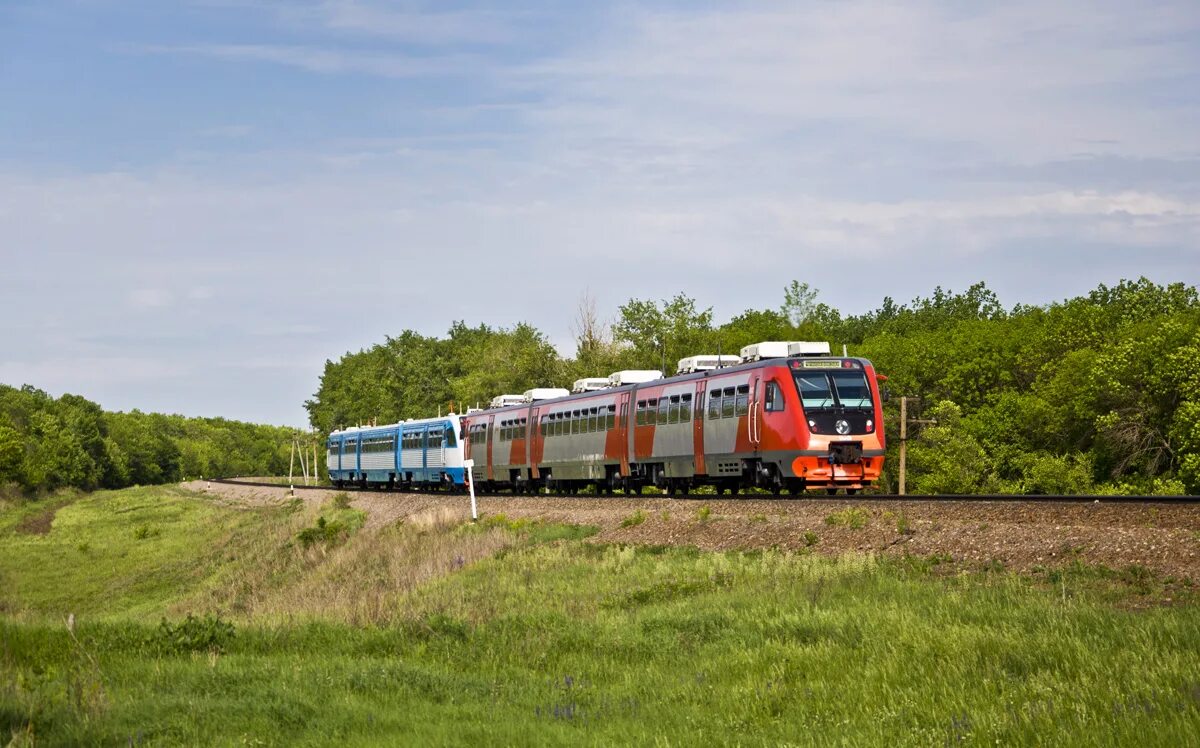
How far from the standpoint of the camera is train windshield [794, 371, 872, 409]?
96.2ft

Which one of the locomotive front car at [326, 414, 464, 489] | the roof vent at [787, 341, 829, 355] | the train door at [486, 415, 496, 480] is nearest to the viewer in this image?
the roof vent at [787, 341, 829, 355]

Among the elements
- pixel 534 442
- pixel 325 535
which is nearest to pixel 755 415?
pixel 534 442

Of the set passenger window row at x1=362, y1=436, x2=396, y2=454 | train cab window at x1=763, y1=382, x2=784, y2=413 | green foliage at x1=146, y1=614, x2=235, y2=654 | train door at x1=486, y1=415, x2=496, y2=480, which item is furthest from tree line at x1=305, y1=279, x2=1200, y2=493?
green foliage at x1=146, y1=614, x2=235, y2=654

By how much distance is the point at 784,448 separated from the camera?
29.5 meters

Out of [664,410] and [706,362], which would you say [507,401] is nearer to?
[664,410]

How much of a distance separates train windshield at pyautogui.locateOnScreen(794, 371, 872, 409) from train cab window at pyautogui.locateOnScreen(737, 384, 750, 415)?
165 centimetres

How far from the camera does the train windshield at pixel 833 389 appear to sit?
29328mm

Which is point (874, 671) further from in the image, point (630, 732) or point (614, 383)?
point (614, 383)

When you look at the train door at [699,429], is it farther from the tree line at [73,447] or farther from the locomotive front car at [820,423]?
the tree line at [73,447]

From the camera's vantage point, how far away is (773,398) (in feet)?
97.2

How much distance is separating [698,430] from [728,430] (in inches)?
77.4

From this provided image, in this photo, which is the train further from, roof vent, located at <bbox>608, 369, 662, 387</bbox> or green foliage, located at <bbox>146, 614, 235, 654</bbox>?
green foliage, located at <bbox>146, 614, 235, 654</bbox>

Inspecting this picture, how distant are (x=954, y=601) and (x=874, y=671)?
345cm

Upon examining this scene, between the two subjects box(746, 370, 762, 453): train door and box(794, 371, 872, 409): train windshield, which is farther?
box(746, 370, 762, 453): train door
